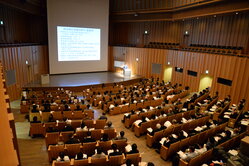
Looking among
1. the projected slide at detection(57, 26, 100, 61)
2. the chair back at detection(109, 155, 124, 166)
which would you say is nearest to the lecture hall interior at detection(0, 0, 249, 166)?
the chair back at detection(109, 155, 124, 166)

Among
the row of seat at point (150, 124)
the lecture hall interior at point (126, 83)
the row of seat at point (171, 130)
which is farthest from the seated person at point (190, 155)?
the row of seat at point (150, 124)

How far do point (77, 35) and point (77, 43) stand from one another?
809 millimetres

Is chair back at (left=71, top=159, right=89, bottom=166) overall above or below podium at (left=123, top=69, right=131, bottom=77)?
below

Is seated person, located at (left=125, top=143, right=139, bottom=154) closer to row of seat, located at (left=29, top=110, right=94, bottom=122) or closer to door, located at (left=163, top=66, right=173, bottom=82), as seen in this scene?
row of seat, located at (left=29, top=110, right=94, bottom=122)

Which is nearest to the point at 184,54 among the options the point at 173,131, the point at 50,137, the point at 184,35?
the point at 184,35

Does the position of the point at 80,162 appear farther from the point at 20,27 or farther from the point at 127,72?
the point at 20,27

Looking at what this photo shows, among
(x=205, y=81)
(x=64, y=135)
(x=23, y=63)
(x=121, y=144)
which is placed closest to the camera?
(x=121, y=144)

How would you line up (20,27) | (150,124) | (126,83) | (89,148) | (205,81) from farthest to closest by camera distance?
(126,83) → (20,27) → (205,81) → (150,124) → (89,148)

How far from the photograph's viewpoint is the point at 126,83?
17.7 m

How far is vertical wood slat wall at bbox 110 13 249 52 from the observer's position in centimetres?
1424

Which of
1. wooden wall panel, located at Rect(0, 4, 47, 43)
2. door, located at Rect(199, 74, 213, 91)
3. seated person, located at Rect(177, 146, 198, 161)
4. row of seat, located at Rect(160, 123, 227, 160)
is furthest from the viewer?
door, located at Rect(199, 74, 213, 91)

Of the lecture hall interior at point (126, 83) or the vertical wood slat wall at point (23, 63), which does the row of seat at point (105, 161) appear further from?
the vertical wood slat wall at point (23, 63)

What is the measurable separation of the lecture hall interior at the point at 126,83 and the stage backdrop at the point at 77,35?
96mm

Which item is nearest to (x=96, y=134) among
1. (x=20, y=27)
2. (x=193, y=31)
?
(x=20, y=27)
